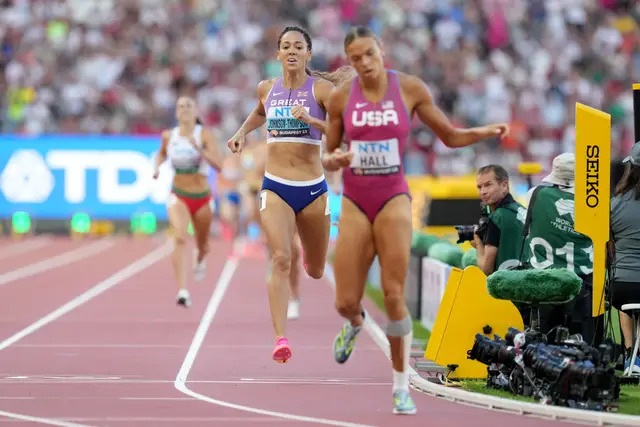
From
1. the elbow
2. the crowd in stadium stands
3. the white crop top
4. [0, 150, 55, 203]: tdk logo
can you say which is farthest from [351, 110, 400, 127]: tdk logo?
[0, 150, 55, 203]: tdk logo

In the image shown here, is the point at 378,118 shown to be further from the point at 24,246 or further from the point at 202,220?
the point at 24,246

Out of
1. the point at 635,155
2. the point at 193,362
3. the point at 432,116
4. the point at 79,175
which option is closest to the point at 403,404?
→ the point at 432,116

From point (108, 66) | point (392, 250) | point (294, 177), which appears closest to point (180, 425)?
point (392, 250)

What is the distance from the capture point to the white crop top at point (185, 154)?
17938 mm

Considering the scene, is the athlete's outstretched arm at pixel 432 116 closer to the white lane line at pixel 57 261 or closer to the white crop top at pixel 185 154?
the white crop top at pixel 185 154

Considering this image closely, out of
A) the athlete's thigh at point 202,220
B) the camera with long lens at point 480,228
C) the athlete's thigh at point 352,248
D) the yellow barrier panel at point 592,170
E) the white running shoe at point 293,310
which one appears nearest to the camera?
the athlete's thigh at point 352,248

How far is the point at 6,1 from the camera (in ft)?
124

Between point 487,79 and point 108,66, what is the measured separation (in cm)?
861

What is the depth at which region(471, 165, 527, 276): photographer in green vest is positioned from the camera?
11.6 meters

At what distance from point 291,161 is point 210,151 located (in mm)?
5742

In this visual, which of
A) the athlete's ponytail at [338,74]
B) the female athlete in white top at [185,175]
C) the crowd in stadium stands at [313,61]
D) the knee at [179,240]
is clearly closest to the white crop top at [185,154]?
the female athlete in white top at [185,175]

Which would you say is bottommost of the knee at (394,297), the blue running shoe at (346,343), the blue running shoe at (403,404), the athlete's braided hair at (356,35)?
the blue running shoe at (403,404)

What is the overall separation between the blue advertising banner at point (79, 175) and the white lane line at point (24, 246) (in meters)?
0.98

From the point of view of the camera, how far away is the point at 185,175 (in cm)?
1800
